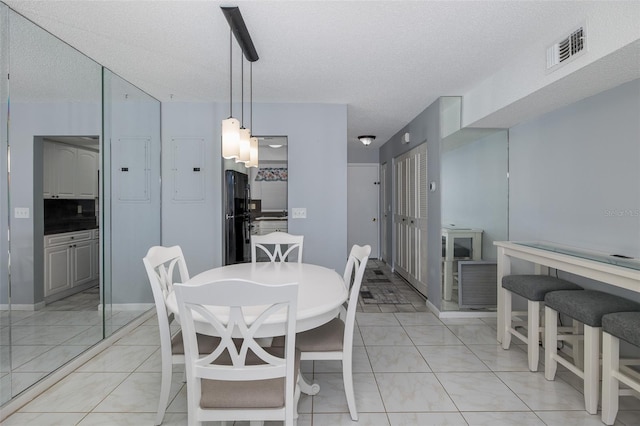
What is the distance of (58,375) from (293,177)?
268 cm

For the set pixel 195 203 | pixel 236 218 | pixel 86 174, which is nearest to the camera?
pixel 86 174

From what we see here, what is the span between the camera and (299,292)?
6.22 ft

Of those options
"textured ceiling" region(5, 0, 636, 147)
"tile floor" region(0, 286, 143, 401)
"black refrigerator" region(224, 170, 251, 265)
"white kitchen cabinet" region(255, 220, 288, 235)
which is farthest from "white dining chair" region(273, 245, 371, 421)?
"white kitchen cabinet" region(255, 220, 288, 235)

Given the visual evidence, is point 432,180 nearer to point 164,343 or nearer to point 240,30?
point 240,30

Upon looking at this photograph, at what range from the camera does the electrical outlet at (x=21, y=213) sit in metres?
2.11

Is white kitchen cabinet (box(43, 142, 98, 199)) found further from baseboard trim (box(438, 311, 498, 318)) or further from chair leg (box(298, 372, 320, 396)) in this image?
baseboard trim (box(438, 311, 498, 318))

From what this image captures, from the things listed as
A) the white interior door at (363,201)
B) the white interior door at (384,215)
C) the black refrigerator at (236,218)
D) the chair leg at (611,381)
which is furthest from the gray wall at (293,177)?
the white interior door at (363,201)

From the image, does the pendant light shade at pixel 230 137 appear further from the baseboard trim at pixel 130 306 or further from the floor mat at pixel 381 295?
the floor mat at pixel 381 295

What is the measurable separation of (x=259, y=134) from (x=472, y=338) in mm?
3094

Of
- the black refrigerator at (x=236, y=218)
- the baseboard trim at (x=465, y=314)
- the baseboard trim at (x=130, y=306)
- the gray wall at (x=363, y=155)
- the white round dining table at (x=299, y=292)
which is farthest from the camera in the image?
the gray wall at (x=363, y=155)

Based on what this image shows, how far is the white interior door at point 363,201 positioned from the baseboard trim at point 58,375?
4720 mm

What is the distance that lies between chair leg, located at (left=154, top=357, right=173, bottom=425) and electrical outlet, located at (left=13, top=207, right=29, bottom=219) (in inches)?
55.4

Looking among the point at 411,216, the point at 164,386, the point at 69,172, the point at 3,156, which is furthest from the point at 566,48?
the point at 69,172

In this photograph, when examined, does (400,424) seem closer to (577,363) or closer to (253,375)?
(253,375)
